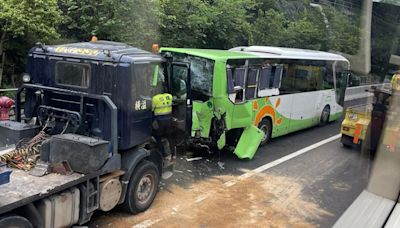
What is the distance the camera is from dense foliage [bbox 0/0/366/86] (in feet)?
32.2

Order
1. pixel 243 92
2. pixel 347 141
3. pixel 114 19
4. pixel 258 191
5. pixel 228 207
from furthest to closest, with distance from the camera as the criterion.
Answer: pixel 114 19 → pixel 347 141 → pixel 243 92 → pixel 258 191 → pixel 228 207

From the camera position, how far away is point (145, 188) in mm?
5914

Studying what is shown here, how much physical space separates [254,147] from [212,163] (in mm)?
1012

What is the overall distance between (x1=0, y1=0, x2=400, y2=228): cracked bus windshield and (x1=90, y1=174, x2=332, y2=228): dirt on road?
1.2 inches

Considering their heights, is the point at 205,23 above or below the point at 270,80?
above

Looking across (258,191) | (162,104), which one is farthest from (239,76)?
(162,104)

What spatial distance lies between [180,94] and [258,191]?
2.11m

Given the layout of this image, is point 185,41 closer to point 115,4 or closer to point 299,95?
point 115,4

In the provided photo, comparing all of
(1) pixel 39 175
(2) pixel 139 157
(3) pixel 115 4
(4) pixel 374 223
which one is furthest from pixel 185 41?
(4) pixel 374 223

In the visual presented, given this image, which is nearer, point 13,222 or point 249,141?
point 13,222

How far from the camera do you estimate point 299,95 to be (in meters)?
11.2

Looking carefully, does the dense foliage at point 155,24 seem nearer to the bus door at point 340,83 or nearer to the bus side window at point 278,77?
the bus side window at point 278,77

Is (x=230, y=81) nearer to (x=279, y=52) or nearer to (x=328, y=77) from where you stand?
(x=279, y=52)

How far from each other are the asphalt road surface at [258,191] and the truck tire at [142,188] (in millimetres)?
128
